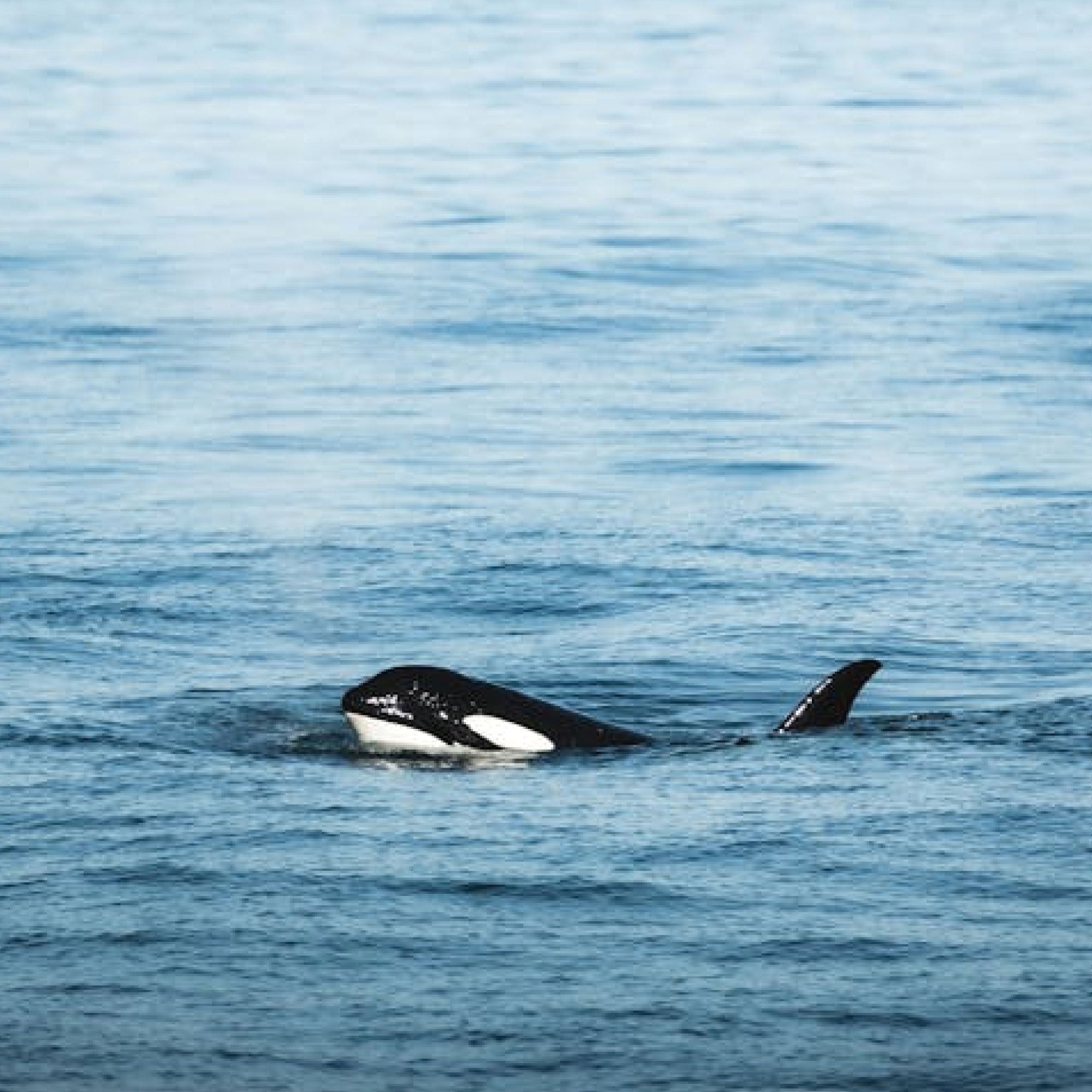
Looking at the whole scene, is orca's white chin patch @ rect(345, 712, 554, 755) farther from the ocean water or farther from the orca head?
the ocean water

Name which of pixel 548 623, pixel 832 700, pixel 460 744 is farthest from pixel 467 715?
pixel 548 623

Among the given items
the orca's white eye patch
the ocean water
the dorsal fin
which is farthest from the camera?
the dorsal fin

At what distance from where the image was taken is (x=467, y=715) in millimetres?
11164

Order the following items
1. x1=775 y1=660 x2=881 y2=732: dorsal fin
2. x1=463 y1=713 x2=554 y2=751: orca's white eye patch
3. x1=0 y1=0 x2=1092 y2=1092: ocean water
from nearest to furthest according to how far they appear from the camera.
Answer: x1=0 y1=0 x2=1092 y2=1092: ocean water < x1=463 y1=713 x2=554 y2=751: orca's white eye patch < x1=775 y1=660 x2=881 y2=732: dorsal fin

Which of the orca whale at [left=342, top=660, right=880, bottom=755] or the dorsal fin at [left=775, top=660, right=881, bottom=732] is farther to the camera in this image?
the dorsal fin at [left=775, top=660, right=881, bottom=732]

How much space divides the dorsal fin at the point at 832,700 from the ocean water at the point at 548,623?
0.44 feet

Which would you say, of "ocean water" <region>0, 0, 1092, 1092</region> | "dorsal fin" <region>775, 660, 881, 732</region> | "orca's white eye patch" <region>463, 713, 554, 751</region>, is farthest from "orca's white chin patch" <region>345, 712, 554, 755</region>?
"dorsal fin" <region>775, 660, 881, 732</region>

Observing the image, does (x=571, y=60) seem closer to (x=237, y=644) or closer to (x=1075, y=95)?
(x=1075, y=95)

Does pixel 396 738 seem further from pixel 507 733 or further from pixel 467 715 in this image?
pixel 507 733

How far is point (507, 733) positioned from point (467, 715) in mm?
167

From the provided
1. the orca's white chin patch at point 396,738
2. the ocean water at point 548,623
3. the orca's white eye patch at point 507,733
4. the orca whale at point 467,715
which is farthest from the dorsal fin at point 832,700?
the orca's white chin patch at point 396,738

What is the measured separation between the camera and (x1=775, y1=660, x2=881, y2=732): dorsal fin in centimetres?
1130

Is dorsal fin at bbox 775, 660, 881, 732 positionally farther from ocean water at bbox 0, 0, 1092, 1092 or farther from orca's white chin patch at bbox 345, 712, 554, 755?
orca's white chin patch at bbox 345, 712, 554, 755

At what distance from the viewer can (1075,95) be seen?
151 feet
